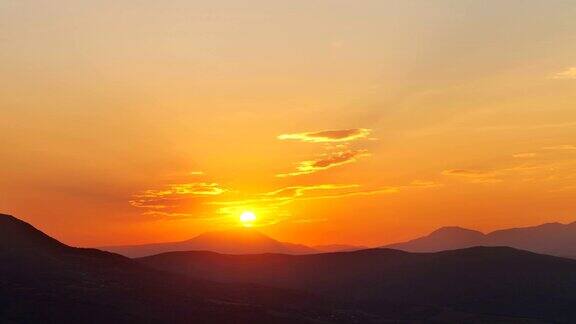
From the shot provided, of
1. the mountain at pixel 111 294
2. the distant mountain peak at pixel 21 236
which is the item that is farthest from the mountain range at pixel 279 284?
the distant mountain peak at pixel 21 236

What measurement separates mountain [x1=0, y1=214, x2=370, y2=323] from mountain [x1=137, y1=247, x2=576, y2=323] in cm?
2036

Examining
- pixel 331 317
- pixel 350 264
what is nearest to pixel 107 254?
pixel 331 317

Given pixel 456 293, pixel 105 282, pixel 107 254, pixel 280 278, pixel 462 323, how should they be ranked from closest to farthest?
pixel 105 282
pixel 462 323
pixel 107 254
pixel 456 293
pixel 280 278

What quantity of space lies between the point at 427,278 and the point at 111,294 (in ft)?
246

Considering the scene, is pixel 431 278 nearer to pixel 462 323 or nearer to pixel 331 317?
pixel 462 323

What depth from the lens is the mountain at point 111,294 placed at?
57594 millimetres

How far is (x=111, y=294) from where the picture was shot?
6650 centimetres

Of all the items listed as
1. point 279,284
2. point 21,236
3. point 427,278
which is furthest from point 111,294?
point 427,278

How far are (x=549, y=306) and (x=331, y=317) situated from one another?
147 feet

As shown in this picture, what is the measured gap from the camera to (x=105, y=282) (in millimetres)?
73625

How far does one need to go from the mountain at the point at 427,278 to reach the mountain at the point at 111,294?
66.8 ft

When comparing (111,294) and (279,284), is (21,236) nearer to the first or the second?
(111,294)

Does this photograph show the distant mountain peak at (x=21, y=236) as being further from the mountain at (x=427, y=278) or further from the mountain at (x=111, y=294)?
the mountain at (x=427, y=278)

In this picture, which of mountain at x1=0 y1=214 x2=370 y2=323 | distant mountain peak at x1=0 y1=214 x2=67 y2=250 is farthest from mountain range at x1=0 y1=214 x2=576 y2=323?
distant mountain peak at x1=0 y1=214 x2=67 y2=250
